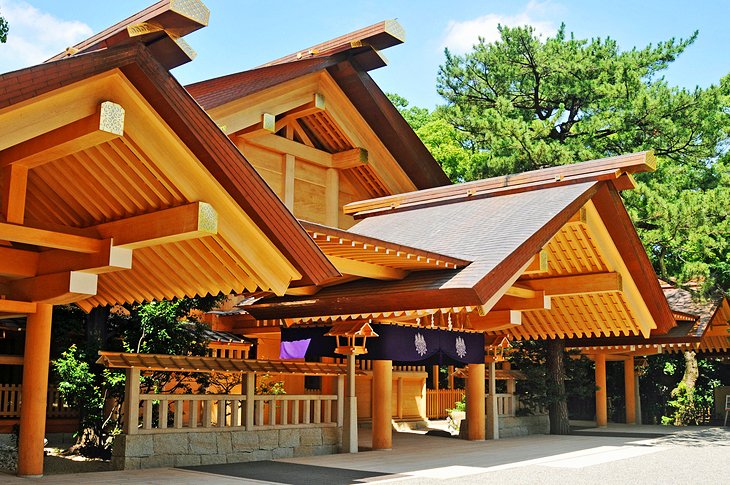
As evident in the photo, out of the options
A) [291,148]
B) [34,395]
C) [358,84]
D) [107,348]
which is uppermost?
[358,84]

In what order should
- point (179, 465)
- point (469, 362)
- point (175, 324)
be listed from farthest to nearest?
point (469, 362), point (175, 324), point (179, 465)

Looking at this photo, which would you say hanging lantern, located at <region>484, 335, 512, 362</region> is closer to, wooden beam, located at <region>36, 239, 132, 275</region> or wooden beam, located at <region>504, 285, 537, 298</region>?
wooden beam, located at <region>504, 285, 537, 298</region>

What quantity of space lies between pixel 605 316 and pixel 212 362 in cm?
833

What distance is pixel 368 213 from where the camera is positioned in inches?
625

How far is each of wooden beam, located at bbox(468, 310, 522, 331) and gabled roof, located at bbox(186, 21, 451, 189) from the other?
478 cm

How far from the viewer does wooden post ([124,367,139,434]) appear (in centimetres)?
976

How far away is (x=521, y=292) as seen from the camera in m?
14.0

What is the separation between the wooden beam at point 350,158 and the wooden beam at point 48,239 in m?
9.33

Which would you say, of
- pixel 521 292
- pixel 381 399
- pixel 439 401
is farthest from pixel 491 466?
pixel 439 401

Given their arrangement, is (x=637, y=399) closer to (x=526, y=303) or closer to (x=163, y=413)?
(x=526, y=303)

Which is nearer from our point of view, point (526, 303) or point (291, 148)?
point (526, 303)

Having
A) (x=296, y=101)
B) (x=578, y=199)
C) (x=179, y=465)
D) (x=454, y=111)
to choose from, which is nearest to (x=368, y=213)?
(x=296, y=101)

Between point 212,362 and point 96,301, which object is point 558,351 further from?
point 96,301

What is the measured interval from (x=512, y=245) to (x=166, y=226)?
210 inches
